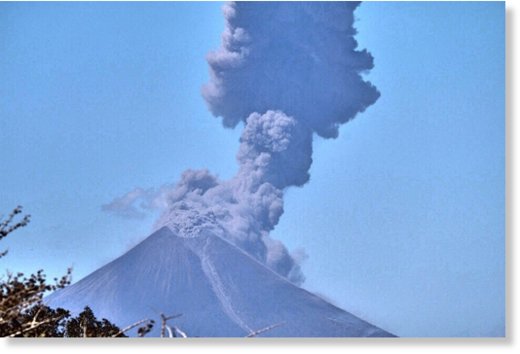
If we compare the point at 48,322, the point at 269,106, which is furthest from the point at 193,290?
the point at 269,106

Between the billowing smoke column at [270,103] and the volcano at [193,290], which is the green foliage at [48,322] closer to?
the volcano at [193,290]

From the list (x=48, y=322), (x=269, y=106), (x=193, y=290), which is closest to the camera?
(x=48, y=322)

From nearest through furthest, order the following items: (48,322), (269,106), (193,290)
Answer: (48,322)
(193,290)
(269,106)

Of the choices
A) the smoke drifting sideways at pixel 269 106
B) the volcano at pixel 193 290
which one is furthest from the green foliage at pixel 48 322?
the smoke drifting sideways at pixel 269 106

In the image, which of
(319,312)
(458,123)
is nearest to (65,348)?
(319,312)

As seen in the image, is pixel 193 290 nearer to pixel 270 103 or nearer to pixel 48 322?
pixel 48 322

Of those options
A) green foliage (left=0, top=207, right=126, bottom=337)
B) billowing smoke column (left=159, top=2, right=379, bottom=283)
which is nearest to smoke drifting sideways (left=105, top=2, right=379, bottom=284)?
billowing smoke column (left=159, top=2, right=379, bottom=283)

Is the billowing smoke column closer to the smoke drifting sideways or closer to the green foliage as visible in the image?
the smoke drifting sideways
